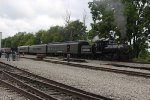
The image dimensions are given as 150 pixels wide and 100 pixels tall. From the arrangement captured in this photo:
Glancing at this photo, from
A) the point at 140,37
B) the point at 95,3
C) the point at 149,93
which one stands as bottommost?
the point at 149,93

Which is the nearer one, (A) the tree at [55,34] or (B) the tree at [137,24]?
(B) the tree at [137,24]

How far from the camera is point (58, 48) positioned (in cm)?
5356

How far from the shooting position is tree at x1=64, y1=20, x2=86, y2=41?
94.0 m

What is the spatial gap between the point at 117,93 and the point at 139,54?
1333 inches

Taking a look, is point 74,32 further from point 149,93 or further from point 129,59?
point 149,93

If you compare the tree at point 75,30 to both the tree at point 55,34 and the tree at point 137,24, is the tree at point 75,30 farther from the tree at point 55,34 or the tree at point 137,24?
the tree at point 137,24

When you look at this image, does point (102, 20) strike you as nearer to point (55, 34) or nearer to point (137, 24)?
point (137, 24)

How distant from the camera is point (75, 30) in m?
96.7

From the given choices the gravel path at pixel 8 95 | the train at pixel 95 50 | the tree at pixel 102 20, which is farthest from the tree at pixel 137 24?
the gravel path at pixel 8 95

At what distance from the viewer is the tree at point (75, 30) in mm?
94000

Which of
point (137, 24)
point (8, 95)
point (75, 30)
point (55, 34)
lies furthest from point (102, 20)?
point (55, 34)

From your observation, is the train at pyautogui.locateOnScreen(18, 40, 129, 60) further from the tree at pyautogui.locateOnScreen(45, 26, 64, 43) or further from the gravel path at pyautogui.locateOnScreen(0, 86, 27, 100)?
the tree at pyautogui.locateOnScreen(45, 26, 64, 43)

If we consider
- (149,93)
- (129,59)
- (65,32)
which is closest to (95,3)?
(129,59)

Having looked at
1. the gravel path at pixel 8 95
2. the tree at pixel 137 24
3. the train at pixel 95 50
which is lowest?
the gravel path at pixel 8 95
